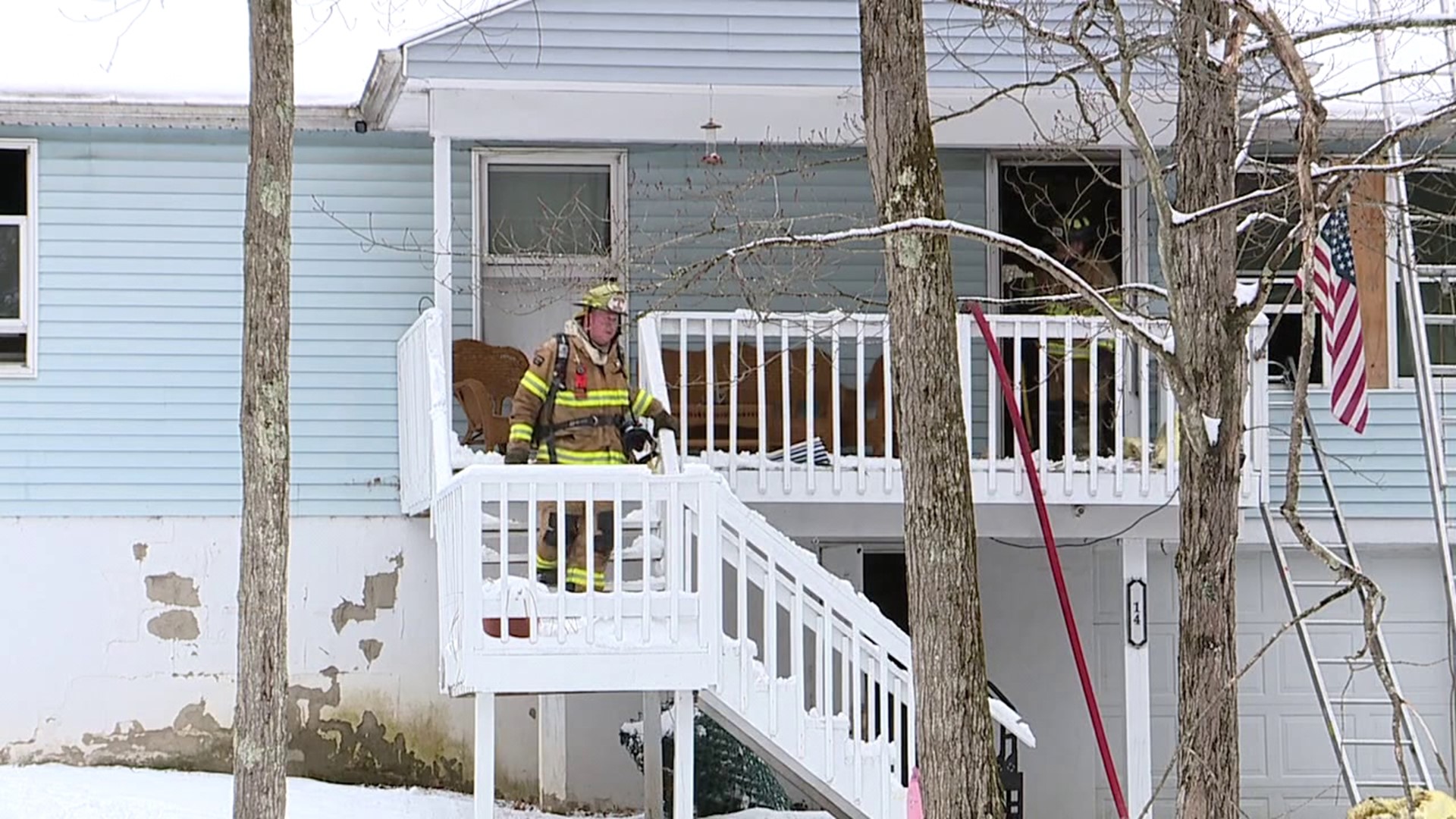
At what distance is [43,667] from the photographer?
13.6m

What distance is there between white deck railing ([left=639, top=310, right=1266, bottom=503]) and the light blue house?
35 millimetres

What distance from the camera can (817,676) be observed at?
10.5 m

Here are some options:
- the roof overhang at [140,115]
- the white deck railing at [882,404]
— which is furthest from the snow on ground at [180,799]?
the roof overhang at [140,115]

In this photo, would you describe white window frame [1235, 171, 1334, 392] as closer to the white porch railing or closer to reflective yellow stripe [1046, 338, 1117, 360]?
reflective yellow stripe [1046, 338, 1117, 360]

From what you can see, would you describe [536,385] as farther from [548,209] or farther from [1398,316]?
[1398,316]

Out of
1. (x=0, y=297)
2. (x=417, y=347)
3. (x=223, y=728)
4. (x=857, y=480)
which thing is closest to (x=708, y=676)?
(x=857, y=480)

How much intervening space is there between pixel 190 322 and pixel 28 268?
3.61ft

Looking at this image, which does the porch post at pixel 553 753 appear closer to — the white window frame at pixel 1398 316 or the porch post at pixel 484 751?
the porch post at pixel 484 751

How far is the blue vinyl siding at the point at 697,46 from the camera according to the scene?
1172 cm

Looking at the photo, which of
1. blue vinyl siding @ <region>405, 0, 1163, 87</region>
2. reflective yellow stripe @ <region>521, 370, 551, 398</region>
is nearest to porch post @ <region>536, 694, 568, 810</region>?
reflective yellow stripe @ <region>521, 370, 551, 398</region>

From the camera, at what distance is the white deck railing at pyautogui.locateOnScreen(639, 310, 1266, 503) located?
38.3 feet

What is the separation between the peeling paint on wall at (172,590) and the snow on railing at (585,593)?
401 centimetres

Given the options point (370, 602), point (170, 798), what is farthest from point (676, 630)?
point (370, 602)

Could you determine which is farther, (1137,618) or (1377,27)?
(1137,618)
